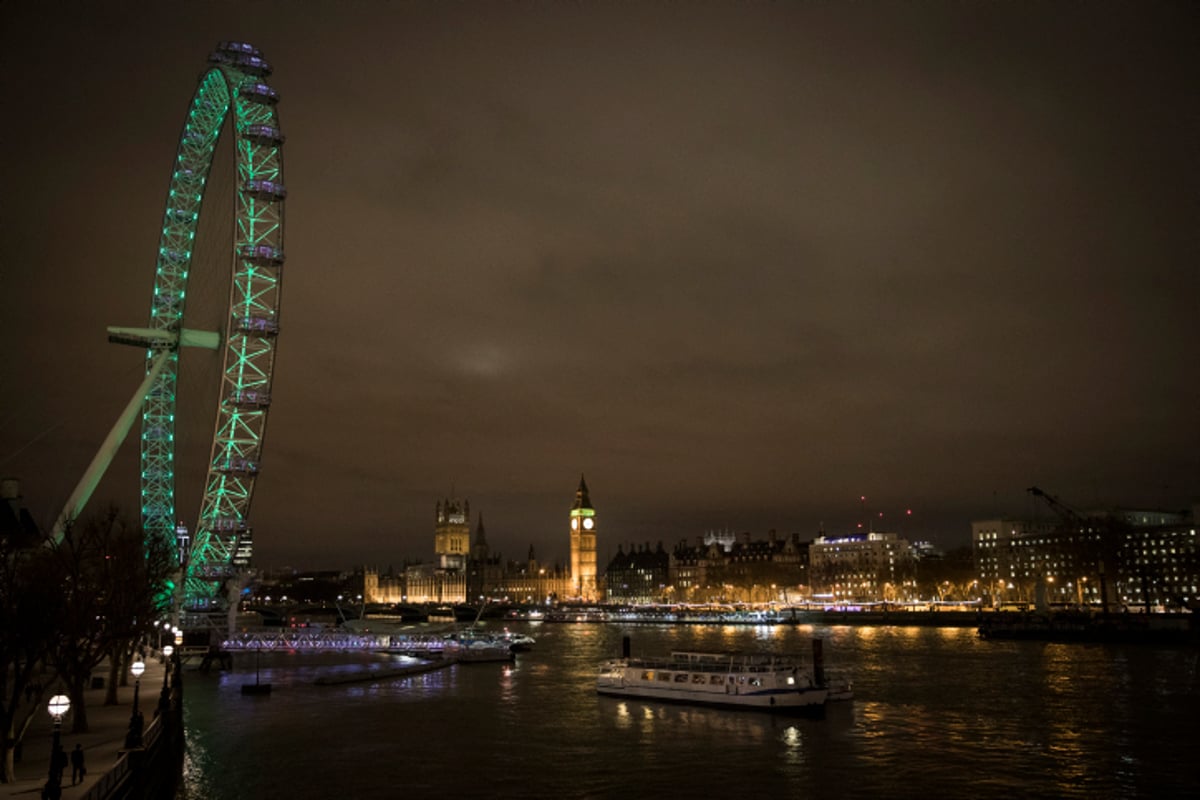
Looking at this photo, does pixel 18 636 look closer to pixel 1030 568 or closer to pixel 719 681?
pixel 719 681

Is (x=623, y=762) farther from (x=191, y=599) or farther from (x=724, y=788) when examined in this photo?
(x=191, y=599)

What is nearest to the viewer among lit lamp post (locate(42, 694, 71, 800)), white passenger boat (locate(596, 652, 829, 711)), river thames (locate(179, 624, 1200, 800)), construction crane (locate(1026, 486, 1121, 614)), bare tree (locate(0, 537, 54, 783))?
lit lamp post (locate(42, 694, 71, 800))

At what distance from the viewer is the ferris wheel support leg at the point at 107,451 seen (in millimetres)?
45250

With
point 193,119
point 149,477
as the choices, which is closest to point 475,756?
point 149,477

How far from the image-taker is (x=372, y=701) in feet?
164

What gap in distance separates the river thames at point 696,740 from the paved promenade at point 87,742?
2502 millimetres

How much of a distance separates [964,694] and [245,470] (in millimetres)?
38099

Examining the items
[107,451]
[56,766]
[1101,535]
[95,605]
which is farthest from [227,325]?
[1101,535]

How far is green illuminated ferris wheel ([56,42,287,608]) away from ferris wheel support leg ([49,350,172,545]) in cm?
9

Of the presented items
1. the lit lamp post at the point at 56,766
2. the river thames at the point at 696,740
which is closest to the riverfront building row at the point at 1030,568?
the river thames at the point at 696,740

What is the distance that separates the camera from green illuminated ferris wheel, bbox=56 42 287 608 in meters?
48.3

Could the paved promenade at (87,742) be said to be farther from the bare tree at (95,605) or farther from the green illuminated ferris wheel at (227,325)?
the green illuminated ferris wheel at (227,325)

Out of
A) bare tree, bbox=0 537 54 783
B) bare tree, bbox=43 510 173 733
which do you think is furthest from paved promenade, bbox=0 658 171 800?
bare tree, bbox=43 510 173 733

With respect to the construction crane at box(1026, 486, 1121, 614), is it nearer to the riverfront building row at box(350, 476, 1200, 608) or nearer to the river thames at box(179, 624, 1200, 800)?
the riverfront building row at box(350, 476, 1200, 608)
